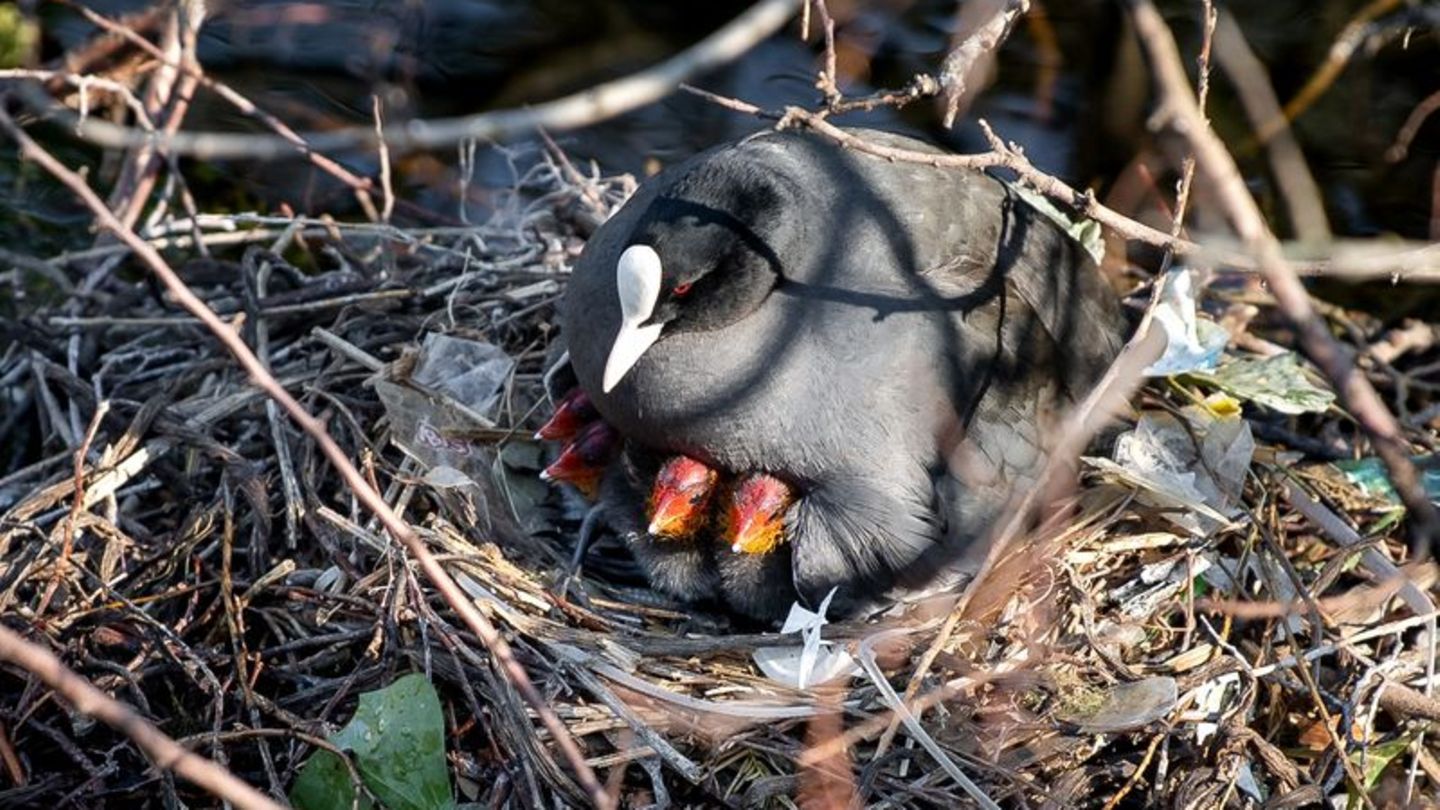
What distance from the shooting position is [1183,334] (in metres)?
3.96

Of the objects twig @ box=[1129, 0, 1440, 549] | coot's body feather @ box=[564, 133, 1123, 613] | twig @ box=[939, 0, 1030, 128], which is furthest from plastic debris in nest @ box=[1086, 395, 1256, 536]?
twig @ box=[1129, 0, 1440, 549]

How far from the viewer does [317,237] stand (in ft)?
16.6

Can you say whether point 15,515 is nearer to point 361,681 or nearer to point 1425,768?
point 361,681

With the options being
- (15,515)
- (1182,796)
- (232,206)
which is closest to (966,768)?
(1182,796)

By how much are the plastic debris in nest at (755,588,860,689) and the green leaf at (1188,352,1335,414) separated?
3.90 ft

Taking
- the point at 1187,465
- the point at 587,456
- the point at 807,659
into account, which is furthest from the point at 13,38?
the point at 1187,465

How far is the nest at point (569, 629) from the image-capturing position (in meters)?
3.18

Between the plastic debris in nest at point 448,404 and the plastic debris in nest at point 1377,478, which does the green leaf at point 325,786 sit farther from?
the plastic debris in nest at point 1377,478

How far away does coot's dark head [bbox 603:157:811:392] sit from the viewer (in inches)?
131

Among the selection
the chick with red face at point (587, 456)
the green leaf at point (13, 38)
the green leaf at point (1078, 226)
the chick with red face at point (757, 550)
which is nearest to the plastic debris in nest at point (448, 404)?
the chick with red face at point (587, 456)

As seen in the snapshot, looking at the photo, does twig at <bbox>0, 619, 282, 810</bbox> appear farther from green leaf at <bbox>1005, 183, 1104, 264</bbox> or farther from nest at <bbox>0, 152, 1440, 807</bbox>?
green leaf at <bbox>1005, 183, 1104, 264</bbox>

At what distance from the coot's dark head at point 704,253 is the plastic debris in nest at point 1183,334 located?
98 centimetres

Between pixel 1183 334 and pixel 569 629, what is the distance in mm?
1582

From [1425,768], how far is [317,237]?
3287 millimetres
